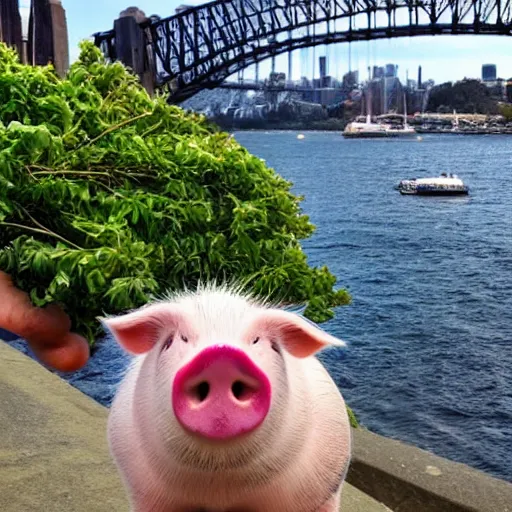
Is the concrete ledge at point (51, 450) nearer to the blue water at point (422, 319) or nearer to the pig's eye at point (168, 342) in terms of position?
the blue water at point (422, 319)

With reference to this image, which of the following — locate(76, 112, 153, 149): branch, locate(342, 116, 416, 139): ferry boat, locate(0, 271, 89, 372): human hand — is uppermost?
locate(342, 116, 416, 139): ferry boat

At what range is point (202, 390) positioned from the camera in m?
1.33

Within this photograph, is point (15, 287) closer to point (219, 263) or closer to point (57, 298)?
point (57, 298)

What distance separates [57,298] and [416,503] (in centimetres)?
239

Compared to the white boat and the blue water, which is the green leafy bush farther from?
the white boat

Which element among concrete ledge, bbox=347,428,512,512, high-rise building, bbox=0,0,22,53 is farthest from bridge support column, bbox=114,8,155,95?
concrete ledge, bbox=347,428,512,512

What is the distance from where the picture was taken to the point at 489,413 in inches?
476

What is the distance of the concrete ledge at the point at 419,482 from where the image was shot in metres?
3.83

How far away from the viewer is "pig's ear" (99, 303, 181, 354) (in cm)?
153

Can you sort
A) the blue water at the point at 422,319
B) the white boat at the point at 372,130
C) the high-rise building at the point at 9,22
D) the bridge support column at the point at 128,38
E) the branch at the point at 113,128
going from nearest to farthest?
the branch at the point at 113,128
the high-rise building at the point at 9,22
the blue water at the point at 422,319
the bridge support column at the point at 128,38
the white boat at the point at 372,130

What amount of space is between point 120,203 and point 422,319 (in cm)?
1516

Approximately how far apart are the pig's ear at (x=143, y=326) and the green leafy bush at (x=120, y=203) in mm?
790

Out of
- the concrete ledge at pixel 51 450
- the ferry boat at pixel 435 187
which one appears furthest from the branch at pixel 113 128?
the ferry boat at pixel 435 187

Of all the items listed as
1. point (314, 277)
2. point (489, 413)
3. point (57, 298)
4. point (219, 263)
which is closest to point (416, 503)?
point (314, 277)
